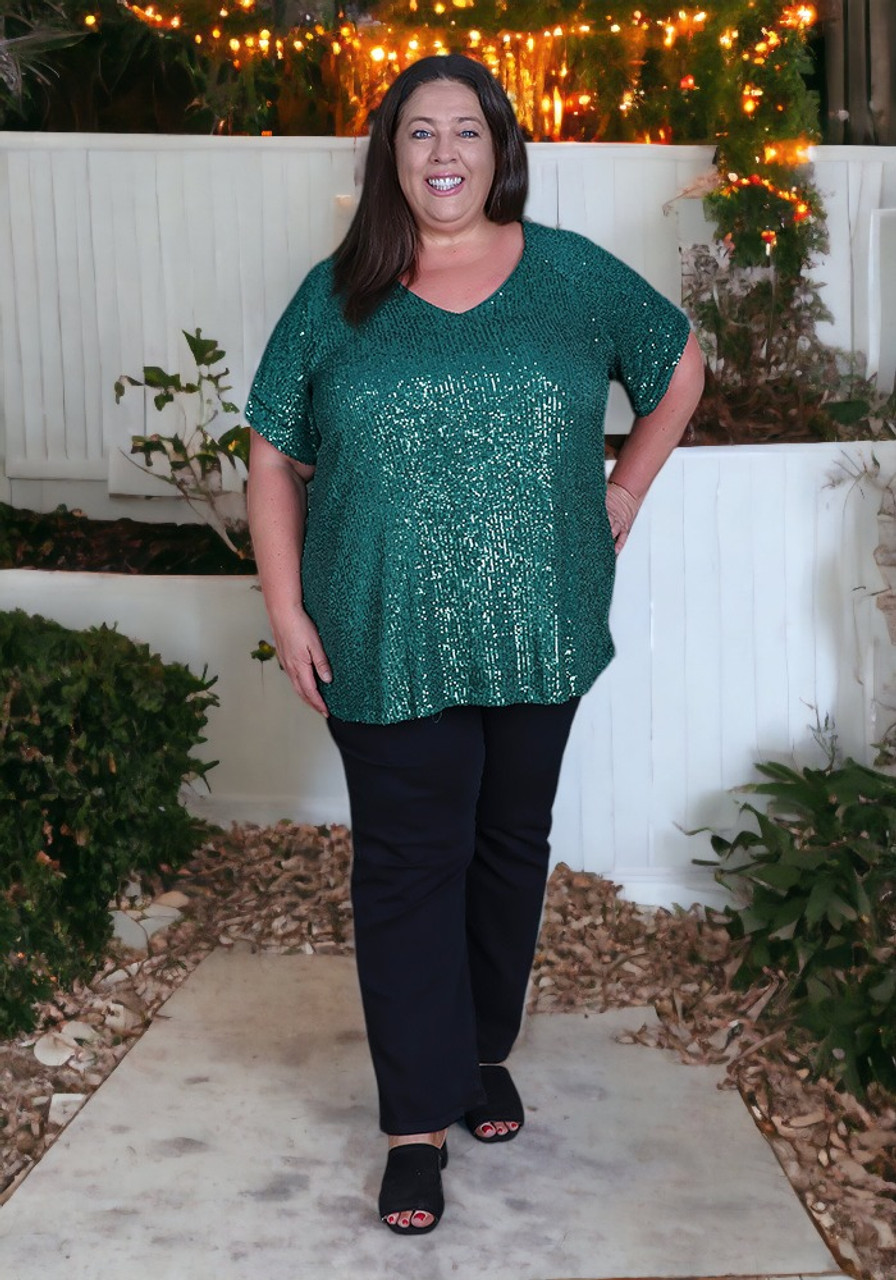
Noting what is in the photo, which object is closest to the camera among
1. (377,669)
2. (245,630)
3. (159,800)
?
(377,669)

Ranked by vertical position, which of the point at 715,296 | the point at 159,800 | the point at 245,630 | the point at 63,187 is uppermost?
the point at 63,187

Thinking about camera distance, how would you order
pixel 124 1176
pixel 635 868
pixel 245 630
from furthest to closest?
1. pixel 245 630
2. pixel 635 868
3. pixel 124 1176

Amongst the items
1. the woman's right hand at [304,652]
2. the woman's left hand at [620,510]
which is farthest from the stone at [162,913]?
the woman's left hand at [620,510]

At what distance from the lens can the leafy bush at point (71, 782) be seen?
2861 mm

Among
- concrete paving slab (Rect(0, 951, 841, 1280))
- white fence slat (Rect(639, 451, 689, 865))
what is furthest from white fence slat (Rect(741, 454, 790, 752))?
concrete paving slab (Rect(0, 951, 841, 1280))

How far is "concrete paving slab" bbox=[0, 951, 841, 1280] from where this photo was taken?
7.09 feet

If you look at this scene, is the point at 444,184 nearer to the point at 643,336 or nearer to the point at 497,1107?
the point at 643,336

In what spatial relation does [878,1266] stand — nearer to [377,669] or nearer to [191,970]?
[377,669]

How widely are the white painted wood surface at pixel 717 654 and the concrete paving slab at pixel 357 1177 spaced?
21.1 inches

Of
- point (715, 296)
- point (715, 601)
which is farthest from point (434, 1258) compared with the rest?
point (715, 296)

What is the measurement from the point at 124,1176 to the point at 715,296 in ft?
8.71

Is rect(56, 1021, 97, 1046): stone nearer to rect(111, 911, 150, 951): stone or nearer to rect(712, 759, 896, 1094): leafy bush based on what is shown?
rect(111, 911, 150, 951): stone

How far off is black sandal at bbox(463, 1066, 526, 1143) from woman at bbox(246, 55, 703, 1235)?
0.14m

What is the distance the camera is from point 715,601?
3.28 m
